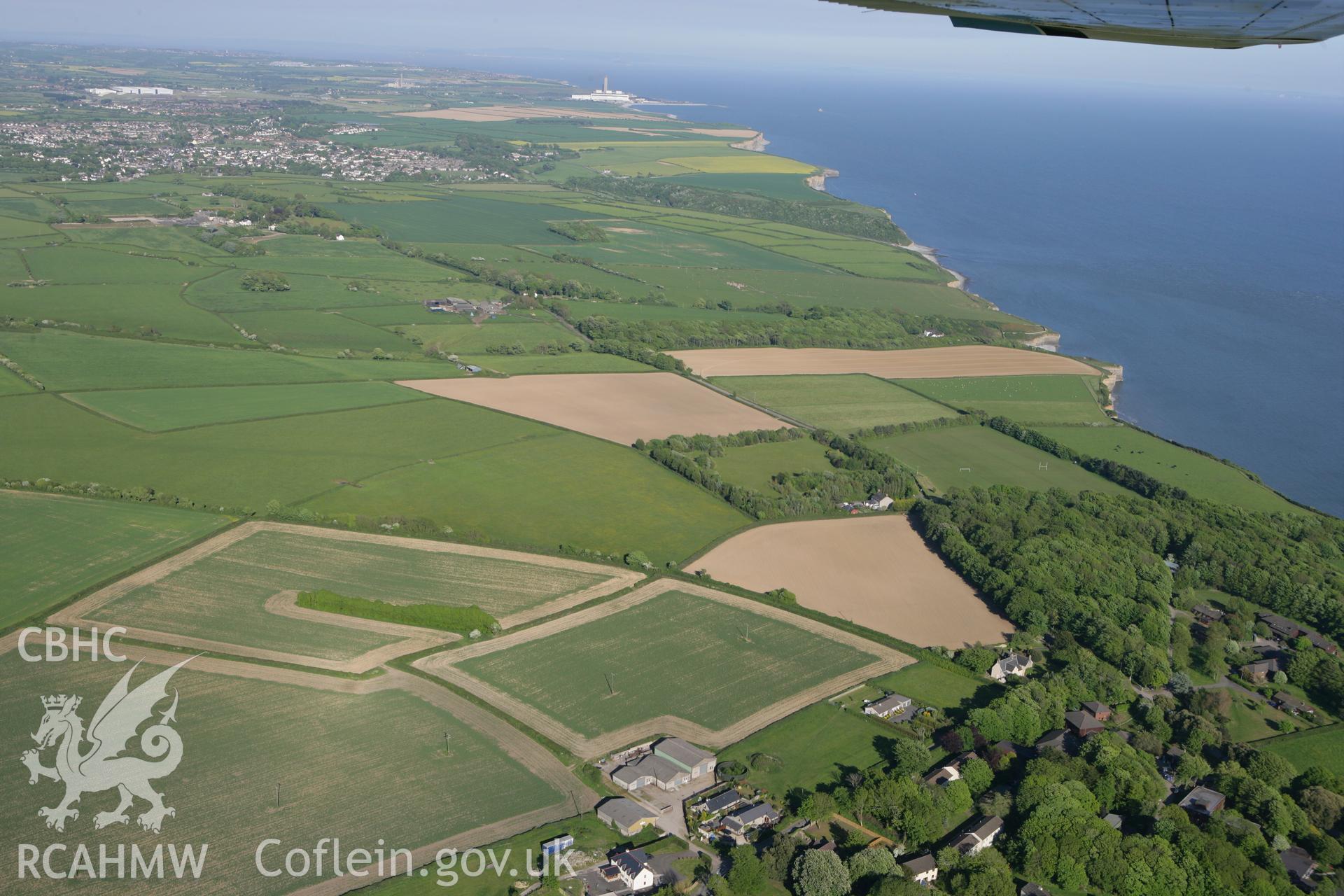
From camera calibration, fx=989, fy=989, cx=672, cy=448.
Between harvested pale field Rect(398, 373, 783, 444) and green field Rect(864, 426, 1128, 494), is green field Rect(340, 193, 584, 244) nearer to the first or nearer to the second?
harvested pale field Rect(398, 373, 783, 444)

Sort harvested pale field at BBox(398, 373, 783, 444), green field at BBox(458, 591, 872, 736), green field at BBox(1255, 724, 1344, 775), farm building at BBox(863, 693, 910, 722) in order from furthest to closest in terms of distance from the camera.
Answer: harvested pale field at BBox(398, 373, 783, 444) < farm building at BBox(863, 693, 910, 722) < green field at BBox(1255, 724, 1344, 775) < green field at BBox(458, 591, 872, 736)

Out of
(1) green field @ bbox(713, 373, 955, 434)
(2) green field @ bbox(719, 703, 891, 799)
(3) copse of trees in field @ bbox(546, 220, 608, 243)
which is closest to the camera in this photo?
(2) green field @ bbox(719, 703, 891, 799)

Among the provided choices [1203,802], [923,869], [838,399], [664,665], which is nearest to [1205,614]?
[1203,802]

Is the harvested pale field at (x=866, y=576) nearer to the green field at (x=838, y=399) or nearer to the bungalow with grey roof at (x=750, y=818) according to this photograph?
the bungalow with grey roof at (x=750, y=818)

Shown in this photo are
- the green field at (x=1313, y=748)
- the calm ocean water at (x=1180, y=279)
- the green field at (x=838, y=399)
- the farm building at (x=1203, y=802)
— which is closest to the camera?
the farm building at (x=1203, y=802)

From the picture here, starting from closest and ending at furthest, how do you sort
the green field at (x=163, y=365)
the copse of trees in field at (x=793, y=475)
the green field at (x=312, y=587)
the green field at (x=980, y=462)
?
the green field at (x=312, y=587)
the copse of trees in field at (x=793, y=475)
the green field at (x=980, y=462)
the green field at (x=163, y=365)

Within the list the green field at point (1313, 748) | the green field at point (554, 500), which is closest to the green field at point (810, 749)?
the green field at point (554, 500)

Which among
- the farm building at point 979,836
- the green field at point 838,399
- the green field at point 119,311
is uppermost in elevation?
the green field at point 119,311

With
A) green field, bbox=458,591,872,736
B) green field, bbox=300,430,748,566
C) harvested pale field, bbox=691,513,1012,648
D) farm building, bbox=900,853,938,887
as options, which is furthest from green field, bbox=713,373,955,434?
farm building, bbox=900,853,938,887
